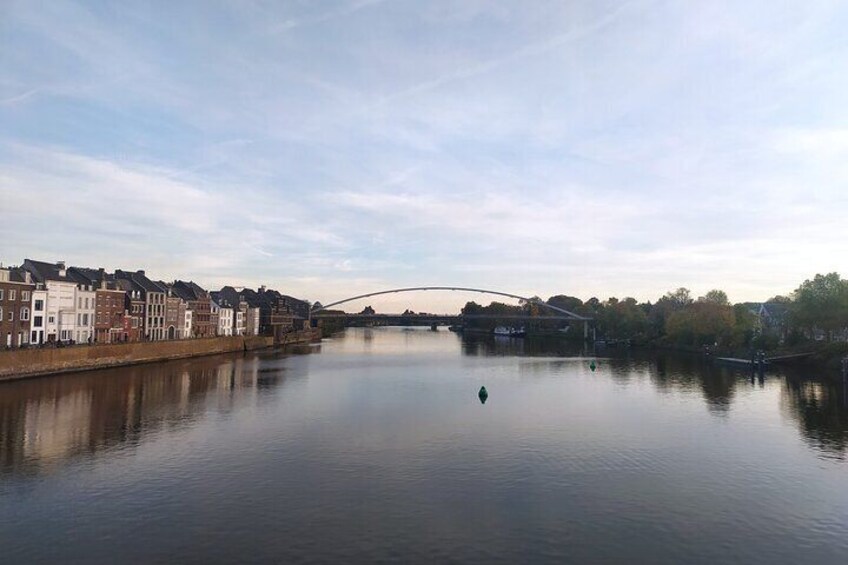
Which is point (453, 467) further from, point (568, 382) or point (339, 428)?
point (568, 382)

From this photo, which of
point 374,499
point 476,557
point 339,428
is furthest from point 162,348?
point 476,557

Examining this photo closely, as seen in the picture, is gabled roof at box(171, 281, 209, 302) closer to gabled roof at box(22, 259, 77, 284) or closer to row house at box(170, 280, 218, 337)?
row house at box(170, 280, 218, 337)

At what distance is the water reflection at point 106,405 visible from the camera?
95.2ft

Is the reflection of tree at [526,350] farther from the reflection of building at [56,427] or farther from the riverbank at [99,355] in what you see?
the reflection of building at [56,427]

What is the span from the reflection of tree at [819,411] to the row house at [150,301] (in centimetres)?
7530

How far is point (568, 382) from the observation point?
62.1 meters

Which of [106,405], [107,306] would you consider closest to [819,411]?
[106,405]

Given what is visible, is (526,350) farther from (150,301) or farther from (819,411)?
(819,411)

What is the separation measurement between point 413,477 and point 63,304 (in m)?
55.5

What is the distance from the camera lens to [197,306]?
9944 cm

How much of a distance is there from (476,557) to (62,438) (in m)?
24.3

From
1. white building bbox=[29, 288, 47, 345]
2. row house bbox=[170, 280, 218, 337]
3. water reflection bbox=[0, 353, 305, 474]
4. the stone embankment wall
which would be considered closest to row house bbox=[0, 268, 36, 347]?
white building bbox=[29, 288, 47, 345]

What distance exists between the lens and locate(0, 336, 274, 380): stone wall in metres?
49.8

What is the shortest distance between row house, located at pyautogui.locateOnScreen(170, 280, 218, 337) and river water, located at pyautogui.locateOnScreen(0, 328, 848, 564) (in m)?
48.1
